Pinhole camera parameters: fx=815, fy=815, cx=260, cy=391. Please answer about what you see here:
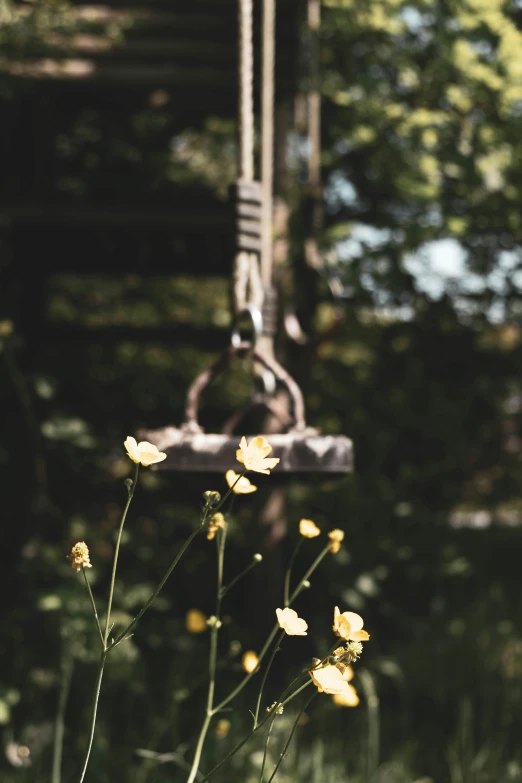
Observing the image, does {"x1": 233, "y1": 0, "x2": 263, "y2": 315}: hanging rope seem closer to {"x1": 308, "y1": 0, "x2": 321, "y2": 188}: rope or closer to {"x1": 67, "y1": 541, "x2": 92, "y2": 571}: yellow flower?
{"x1": 67, "y1": 541, "x2": 92, "y2": 571}: yellow flower

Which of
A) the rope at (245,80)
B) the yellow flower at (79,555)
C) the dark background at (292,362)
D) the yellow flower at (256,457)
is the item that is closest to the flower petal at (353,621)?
the yellow flower at (256,457)

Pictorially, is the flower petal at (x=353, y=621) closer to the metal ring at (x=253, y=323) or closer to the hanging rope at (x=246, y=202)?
the metal ring at (x=253, y=323)

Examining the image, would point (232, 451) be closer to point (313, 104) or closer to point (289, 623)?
point (289, 623)

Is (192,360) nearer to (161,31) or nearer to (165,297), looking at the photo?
(165,297)

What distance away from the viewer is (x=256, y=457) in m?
0.87

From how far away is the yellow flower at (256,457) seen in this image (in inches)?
33.6

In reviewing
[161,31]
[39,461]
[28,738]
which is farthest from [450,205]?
[28,738]

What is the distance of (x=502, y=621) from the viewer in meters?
3.42

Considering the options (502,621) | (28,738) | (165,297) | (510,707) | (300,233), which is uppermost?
(300,233)

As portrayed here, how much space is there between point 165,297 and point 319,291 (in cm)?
100

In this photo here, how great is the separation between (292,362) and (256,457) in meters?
1.95

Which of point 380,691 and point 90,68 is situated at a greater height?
point 90,68

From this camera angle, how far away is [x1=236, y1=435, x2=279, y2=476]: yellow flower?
0.85 meters

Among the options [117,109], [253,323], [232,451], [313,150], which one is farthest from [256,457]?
[117,109]
